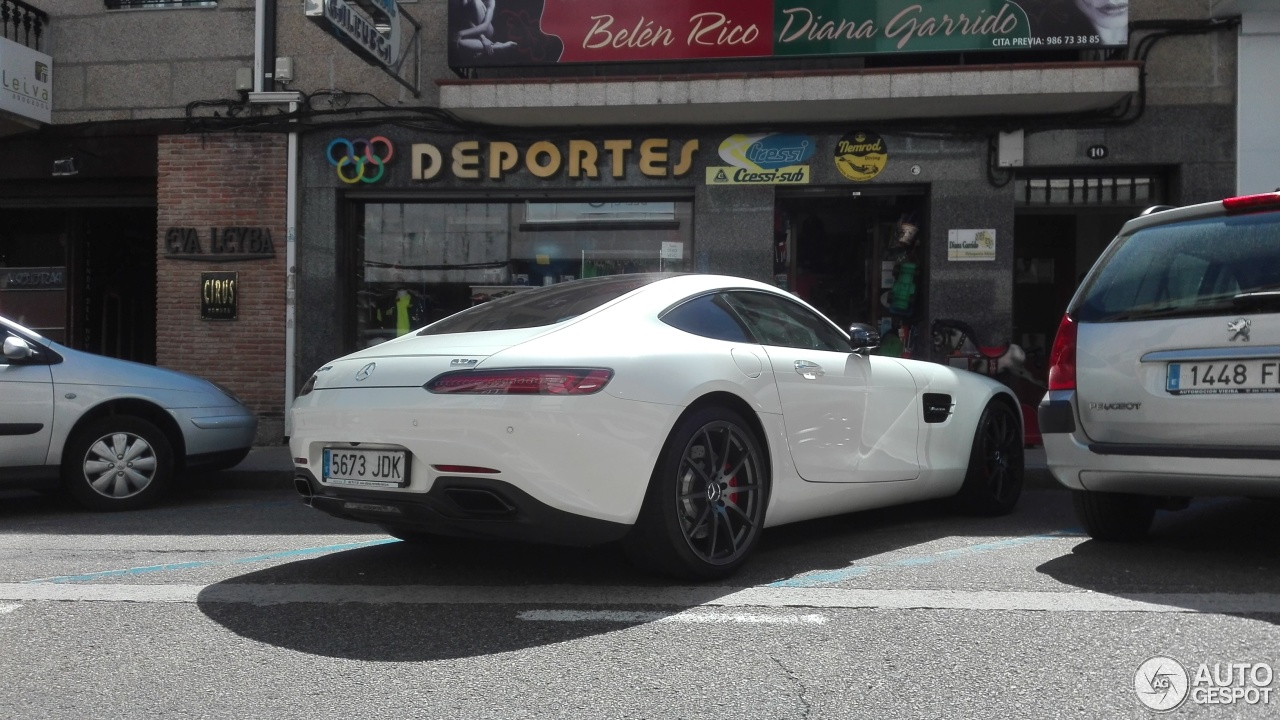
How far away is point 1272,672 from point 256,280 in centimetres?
1098

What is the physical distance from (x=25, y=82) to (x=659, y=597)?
11105 millimetres

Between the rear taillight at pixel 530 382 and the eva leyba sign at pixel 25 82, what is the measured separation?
10158 millimetres

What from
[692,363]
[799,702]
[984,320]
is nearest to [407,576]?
[692,363]

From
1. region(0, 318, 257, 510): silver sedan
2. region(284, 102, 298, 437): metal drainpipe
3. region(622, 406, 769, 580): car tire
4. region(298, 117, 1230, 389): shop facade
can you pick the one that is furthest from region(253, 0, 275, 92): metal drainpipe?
region(622, 406, 769, 580): car tire

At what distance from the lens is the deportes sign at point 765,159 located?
452 inches

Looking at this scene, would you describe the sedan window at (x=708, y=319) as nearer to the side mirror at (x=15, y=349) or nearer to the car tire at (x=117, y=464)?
the car tire at (x=117, y=464)

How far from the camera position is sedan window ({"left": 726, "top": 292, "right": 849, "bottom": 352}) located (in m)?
5.10

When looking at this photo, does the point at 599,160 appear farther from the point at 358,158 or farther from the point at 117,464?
the point at 117,464

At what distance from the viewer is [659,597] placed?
13.8 ft

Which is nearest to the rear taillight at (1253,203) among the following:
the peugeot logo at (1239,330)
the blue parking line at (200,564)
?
the peugeot logo at (1239,330)

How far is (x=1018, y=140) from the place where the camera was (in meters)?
11.2

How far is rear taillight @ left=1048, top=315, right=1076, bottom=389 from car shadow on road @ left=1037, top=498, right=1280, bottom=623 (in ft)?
2.61

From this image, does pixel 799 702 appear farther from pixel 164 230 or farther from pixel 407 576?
pixel 164 230

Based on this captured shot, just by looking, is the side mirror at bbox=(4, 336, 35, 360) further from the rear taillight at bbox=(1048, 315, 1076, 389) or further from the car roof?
the car roof
